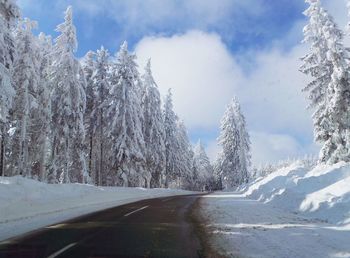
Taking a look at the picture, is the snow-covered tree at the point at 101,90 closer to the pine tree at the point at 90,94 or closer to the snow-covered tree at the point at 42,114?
the pine tree at the point at 90,94

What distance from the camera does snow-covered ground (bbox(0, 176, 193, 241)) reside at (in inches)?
602

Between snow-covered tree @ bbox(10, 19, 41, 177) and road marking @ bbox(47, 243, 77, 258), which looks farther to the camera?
snow-covered tree @ bbox(10, 19, 41, 177)

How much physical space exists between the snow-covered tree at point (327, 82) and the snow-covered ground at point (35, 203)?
58.9 ft

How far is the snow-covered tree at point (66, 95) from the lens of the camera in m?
40.3

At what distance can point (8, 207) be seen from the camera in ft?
55.5

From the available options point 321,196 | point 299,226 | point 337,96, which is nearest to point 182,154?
point 337,96

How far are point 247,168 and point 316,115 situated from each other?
4597 centimetres

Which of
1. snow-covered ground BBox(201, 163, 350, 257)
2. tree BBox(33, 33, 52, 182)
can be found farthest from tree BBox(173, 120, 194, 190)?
snow-covered ground BBox(201, 163, 350, 257)

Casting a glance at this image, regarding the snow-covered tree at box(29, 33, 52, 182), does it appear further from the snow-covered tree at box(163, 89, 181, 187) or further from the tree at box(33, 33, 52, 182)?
the snow-covered tree at box(163, 89, 181, 187)

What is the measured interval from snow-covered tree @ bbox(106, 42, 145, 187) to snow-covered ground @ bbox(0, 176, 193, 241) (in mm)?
17167

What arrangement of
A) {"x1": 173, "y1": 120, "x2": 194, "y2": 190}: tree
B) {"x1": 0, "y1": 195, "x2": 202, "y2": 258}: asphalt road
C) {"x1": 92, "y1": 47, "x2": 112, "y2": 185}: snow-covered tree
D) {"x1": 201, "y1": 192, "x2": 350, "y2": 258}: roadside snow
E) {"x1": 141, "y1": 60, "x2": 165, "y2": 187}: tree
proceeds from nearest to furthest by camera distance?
{"x1": 201, "y1": 192, "x2": 350, "y2": 258}: roadside snow → {"x1": 0, "y1": 195, "x2": 202, "y2": 258}: asphalt road → {"x1": 92, "y1": 47, "x2": 112, "y2": 185}: snow-covered tree → {"x1": 141, "y1": 60, "x2": 165, "y2": 187}: tree → {"x1": 173, "y1": 120, "x2": 194, "y2": 190}: tree

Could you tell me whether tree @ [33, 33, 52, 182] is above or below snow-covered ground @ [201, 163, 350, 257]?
above

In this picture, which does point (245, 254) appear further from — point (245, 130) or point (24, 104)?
point (245, 130)

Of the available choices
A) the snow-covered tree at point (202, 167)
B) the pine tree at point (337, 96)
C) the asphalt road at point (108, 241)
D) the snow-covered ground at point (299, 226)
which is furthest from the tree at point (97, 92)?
the snow-covered tree at point (202, 167)
